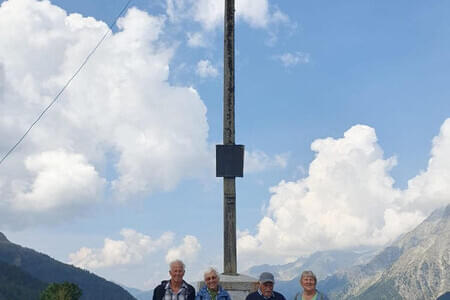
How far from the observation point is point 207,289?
8609mm

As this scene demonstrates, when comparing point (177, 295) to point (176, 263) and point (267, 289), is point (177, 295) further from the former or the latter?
point (267, 289)

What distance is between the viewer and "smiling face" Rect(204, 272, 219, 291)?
27.8 ft

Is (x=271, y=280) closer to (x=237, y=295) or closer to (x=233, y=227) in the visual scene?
(x=237, y=295)

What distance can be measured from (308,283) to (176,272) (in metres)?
2.12

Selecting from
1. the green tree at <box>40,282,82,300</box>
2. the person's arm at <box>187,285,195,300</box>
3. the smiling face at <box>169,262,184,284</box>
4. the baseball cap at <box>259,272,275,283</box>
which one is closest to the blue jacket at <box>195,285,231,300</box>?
the person's arm at <box>187,285,195,300</box>

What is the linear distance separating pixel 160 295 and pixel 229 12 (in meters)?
7.68

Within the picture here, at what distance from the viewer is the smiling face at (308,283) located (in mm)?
7840

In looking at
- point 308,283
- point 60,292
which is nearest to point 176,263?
point 308,283

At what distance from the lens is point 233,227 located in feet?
40.8

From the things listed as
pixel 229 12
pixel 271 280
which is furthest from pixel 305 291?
pixel 229 12

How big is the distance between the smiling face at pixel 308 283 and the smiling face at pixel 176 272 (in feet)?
6.43

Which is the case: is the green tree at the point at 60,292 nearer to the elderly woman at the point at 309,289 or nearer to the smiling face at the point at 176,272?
the smiling face at the point at 176,272

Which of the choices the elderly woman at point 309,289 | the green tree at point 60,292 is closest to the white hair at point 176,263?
the elderly woman at point 309,289

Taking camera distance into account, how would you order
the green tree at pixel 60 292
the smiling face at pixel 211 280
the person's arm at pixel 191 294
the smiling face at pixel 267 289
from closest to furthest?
the smiling face at pixel 267 289 < the smiling face at pixel 211 280 < the person's arm at pixel 191 294 < the green tree at pixel 60 292
